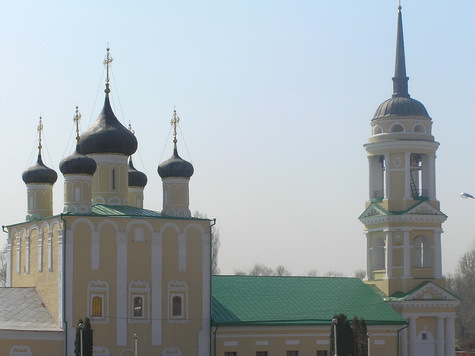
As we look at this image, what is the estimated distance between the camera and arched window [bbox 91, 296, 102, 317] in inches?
1582

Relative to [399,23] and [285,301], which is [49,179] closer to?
[285,301]

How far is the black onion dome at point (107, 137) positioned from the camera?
4325cm

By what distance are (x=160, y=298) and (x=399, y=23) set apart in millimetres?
17051

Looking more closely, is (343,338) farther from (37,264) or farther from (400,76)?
(400,76)

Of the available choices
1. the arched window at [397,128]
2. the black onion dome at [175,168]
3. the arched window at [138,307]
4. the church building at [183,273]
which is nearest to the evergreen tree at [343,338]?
the church building at [183,273]

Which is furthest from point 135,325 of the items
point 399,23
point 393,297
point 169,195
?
point 399,23

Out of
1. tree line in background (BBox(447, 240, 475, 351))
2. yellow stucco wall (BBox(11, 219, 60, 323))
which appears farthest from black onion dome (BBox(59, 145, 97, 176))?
tree line in background (BBox(447, 240, 475, 351))

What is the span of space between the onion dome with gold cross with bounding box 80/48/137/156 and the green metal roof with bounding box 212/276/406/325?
6.53m

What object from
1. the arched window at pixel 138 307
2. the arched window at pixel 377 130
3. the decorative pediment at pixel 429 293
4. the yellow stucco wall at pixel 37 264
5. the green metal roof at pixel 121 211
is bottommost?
the arched window at pixel 138 307

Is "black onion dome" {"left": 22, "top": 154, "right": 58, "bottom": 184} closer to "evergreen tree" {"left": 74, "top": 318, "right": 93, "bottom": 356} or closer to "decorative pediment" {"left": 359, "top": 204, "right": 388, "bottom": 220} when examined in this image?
"evergreen tree" {"left": 74, "top": 318, "right": 93, "bottom": 356}

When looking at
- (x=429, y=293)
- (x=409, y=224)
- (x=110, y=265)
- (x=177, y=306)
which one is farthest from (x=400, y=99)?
(x=110, y=265)

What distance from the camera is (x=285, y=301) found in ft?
150

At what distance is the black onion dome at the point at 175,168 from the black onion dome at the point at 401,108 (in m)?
9.56

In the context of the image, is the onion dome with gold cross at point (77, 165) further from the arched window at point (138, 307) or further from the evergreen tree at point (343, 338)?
the evergreen tree at point (343, 338)
